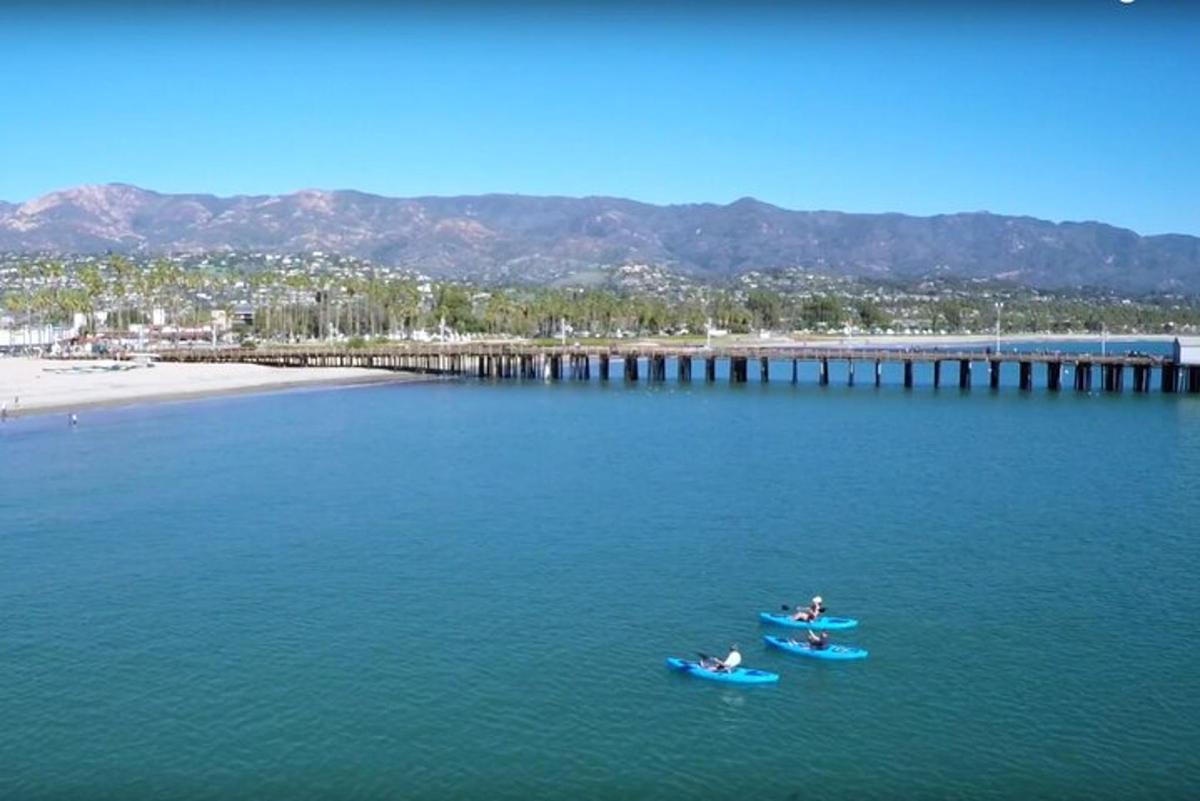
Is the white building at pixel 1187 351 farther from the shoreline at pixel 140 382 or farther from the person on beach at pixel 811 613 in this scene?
the person on beach at pixel 811 613

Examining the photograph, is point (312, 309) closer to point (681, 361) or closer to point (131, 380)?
point (681, 361)

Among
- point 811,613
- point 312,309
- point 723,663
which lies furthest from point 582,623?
point 312,309

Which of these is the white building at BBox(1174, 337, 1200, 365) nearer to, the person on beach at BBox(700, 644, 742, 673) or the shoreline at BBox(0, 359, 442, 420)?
the shoreline at BBox(0, 359, 442, 420)

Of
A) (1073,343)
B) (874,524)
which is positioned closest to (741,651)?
(874,524)

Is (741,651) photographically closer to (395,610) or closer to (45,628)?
(395,610)

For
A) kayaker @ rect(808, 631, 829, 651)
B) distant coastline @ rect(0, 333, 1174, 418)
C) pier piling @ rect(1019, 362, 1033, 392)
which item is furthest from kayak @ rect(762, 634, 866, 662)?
pier piling @ rect(1019, 362, 1033, 392)

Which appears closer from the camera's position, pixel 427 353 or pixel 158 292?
pixel 427 353
